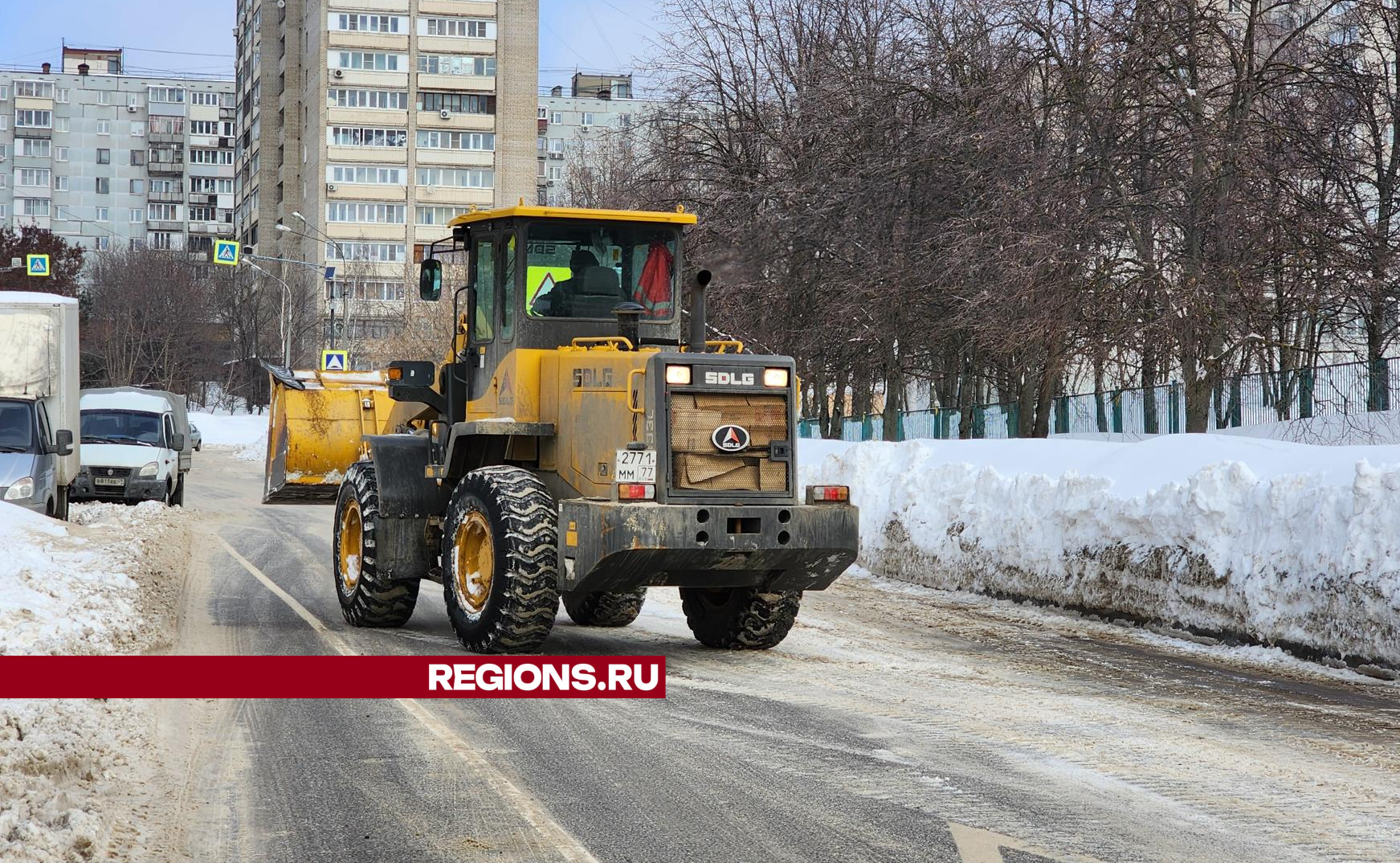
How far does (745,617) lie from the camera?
35.9 ft

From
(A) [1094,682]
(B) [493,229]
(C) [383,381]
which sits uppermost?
(B) [493,229]

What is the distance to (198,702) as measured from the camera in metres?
8.68

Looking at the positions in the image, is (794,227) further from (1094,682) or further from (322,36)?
(322,36)

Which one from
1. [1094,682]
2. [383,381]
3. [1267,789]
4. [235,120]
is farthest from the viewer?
[235,120]

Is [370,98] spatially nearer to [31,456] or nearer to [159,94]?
[159,94]

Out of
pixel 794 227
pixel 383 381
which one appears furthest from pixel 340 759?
pixel 794 227

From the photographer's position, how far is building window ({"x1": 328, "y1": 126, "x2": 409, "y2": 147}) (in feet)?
322

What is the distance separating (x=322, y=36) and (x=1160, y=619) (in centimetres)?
9349

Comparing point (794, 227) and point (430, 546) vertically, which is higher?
point (794, 227)

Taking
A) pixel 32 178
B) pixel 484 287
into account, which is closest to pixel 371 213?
pixel 32 178

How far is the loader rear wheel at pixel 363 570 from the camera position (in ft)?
38.5

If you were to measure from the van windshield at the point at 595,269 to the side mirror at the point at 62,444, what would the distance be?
31.9 feet

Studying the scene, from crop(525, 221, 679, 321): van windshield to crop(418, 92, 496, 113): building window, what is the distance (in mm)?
90290

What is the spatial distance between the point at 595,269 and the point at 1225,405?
1617 centimetres
